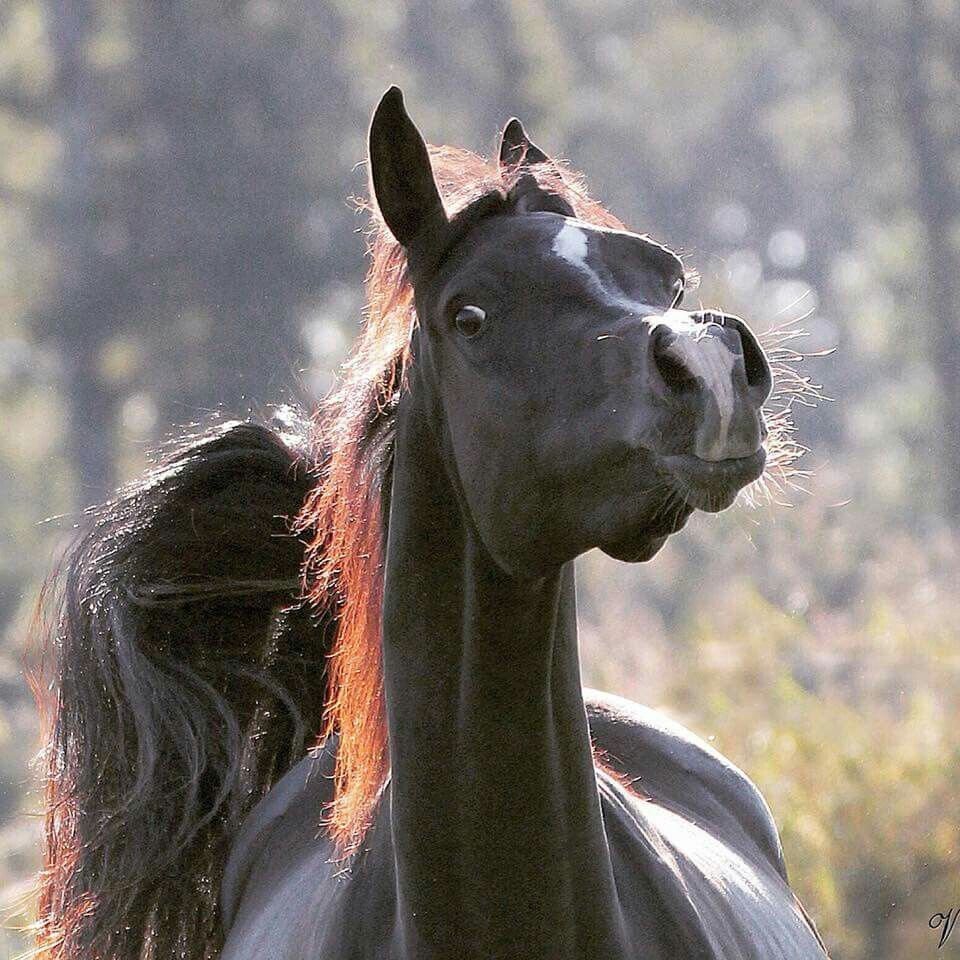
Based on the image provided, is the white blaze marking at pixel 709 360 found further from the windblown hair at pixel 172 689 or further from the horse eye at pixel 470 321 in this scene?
the windblown hair at pixel 172 689

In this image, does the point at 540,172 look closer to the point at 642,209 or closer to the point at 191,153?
the point at 191,153

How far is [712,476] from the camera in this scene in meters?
2.19

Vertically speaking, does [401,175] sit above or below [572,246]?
above

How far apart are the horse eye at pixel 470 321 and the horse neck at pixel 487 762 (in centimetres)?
20

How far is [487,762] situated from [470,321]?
0.61 m

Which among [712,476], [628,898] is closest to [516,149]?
[712,476]

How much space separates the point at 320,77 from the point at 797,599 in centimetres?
1486

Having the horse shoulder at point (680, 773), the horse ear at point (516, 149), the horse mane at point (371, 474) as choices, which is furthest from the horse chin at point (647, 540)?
the horse shoulder at point (680, 773)

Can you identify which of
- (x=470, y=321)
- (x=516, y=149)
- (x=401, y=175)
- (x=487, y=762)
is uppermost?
(x=516, y=149)

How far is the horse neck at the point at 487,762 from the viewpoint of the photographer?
2549 mm

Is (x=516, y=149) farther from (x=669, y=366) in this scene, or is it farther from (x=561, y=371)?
(x=669, y=366)

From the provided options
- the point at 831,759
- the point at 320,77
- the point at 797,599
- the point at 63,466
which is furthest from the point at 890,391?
the point at 831,759

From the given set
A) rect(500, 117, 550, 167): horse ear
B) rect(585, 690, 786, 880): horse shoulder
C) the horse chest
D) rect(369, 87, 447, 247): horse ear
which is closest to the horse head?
rect(369, 87, 447, 247): horse ear

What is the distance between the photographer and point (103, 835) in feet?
12.7
